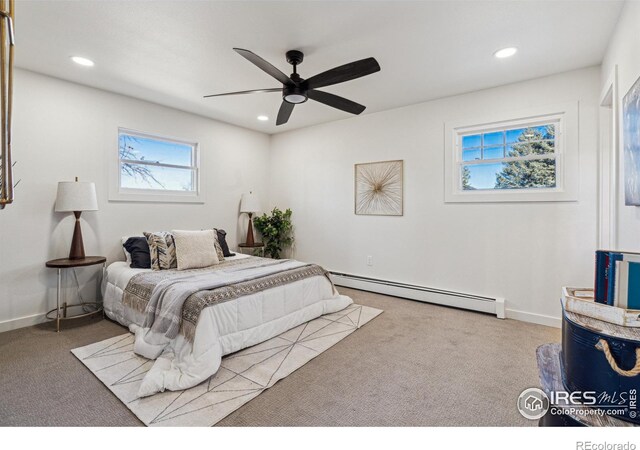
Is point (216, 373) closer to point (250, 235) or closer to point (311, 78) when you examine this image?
point (311, 78)

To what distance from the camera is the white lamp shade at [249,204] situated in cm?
495

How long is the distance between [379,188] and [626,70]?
2.64 m

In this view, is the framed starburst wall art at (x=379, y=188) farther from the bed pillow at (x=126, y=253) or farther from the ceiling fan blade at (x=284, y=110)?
the bed pillow at (x=126, y=253)

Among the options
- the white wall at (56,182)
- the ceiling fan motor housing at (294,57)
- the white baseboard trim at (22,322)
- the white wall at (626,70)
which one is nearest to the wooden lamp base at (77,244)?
the white wall at (56,182)

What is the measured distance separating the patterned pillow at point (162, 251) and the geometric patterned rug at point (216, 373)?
2.55 ft

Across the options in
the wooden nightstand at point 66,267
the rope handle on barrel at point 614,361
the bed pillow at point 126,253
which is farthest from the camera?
the bed pillow at point 126,253

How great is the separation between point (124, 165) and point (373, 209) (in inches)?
129

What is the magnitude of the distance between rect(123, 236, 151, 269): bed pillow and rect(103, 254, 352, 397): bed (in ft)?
0.33

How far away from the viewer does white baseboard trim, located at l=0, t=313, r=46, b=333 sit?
2947mm

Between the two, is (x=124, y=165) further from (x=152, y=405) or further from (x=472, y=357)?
(x=472, y=357)

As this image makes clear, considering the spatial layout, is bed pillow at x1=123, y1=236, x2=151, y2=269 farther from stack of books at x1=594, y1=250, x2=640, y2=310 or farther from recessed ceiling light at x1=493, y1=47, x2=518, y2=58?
recessed ceiling light at x1=493, y1=47, x2=518, y2=58

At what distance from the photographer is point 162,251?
341 centimetres

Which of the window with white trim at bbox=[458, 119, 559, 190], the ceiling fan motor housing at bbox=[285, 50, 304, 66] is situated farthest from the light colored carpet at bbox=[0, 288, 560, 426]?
the ceiling fan motor housing at bbox=[285, 50, 304, 66]

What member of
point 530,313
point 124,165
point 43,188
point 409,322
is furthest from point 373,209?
point 43,188
